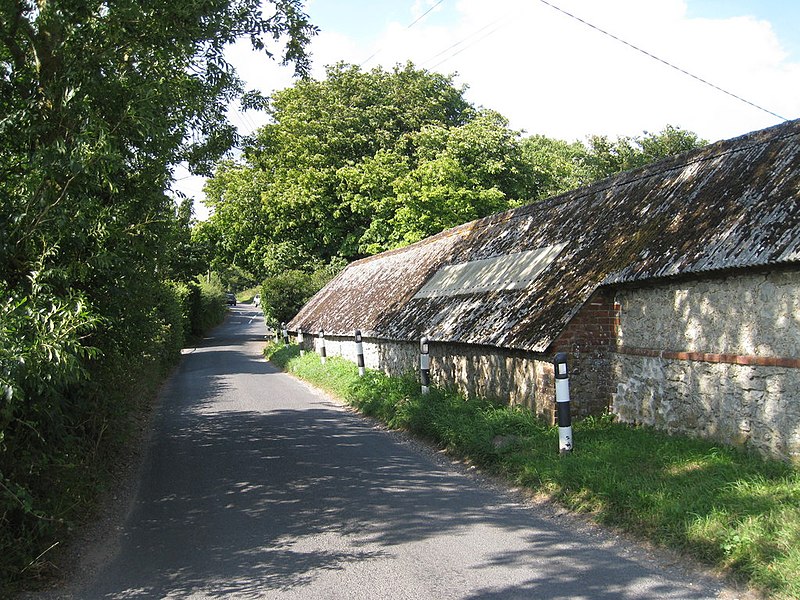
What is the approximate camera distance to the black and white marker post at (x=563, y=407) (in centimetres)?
706

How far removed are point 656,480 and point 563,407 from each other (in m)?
1.45

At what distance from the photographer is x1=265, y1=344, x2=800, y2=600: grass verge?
4.38 meters

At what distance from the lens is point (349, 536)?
18.2ft

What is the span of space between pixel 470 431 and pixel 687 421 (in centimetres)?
256

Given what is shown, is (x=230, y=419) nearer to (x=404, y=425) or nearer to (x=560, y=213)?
(x=404, y=425)

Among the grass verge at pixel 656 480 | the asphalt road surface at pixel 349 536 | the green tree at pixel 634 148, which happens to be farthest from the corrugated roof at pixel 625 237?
the green tree at pixel 634 148

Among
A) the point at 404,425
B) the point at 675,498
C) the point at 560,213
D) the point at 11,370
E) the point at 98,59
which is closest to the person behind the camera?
the point at 11,370

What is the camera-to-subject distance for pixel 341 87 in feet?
121

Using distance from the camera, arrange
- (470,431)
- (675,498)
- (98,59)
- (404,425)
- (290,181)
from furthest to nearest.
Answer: (290,181), (404,425), (470,431), (98,59), (675,498)

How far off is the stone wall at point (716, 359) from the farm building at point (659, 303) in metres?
0.01

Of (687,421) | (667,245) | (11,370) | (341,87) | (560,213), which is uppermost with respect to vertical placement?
(341,87)

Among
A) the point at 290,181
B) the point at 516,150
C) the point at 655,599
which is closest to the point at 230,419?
the point at 655,599

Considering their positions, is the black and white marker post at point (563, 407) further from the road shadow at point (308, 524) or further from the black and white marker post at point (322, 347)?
the black and white marker post at point (322, 347)

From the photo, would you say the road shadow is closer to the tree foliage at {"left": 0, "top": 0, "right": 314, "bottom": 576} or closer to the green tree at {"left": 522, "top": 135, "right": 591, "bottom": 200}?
the tree foliage at {"left": 0, "top": 0, "right": 314, "bottom": 576}
